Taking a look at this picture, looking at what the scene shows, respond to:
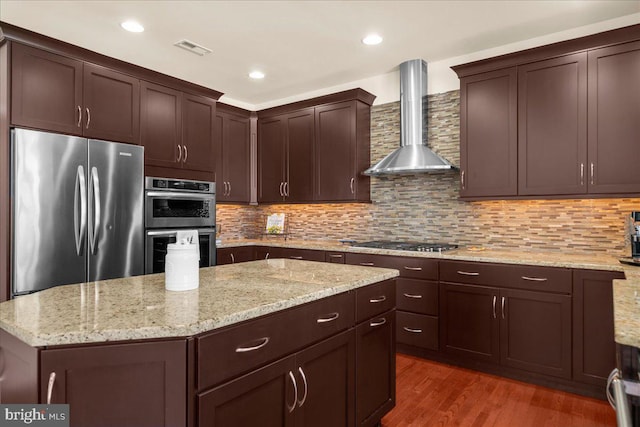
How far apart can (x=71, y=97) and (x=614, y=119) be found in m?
4.09

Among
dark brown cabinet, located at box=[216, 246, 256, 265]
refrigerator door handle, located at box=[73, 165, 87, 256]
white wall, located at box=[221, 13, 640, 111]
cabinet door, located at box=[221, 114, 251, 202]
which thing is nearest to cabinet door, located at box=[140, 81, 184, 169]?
refrigerator door handle, located at box=[73, 165, 87, 256]

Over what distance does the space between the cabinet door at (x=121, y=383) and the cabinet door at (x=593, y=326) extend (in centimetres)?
271

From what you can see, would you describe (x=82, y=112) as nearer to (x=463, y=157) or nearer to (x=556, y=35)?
(x=463, y=157)

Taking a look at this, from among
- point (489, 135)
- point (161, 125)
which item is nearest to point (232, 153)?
point (161, 125)

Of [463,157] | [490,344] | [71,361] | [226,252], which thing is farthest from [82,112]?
[490,344]

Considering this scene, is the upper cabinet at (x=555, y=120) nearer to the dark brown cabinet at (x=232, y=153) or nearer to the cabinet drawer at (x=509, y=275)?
the cabinet drawer at (x=509, y=275)

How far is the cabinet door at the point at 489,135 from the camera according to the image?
3295 mm

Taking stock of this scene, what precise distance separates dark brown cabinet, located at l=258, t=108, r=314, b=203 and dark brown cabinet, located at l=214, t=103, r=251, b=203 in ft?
0.59

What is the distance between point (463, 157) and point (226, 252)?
2.70m

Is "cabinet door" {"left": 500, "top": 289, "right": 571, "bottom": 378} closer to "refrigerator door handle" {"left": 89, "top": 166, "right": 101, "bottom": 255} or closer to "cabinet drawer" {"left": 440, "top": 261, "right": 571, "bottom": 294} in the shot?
"cabinet drawer" {"left": 440, "top": 261, "right": 571, "bottom": 294}

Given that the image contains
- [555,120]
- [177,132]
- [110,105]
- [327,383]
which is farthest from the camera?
[177,132]

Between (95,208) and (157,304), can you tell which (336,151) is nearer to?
(95,208)

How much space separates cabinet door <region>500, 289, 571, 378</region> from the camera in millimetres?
2834

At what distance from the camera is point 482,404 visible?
2.66 meters
